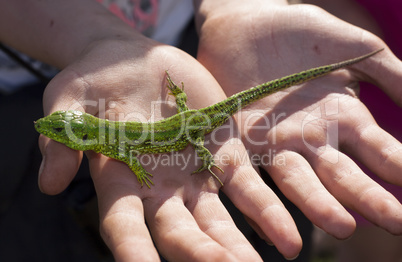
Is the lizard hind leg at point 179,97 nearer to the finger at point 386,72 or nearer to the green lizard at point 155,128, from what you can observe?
the green lizard at point 155,128

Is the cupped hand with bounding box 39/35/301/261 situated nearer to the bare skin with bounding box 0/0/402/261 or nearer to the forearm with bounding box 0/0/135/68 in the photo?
the bare skin with bounding box 0/0/402/261

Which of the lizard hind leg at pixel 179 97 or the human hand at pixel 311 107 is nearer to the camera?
the human hand at pixel 311 107

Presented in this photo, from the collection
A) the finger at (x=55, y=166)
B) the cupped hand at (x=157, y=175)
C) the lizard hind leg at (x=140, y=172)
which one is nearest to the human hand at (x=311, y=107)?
the cupped hand at (x=157, y=175)

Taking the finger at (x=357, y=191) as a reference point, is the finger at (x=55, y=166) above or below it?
above

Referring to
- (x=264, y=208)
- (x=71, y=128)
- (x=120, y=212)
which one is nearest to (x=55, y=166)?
(x=71, y=128)

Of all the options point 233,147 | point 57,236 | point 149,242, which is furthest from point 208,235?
point 57,236

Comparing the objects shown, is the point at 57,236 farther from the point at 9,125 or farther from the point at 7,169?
the point at 9,125

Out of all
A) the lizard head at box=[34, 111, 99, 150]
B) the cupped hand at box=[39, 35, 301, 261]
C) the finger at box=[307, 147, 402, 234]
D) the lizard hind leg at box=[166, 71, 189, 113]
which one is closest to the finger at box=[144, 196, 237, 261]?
the cupped hand at box=[39, 35, 301, 261]
